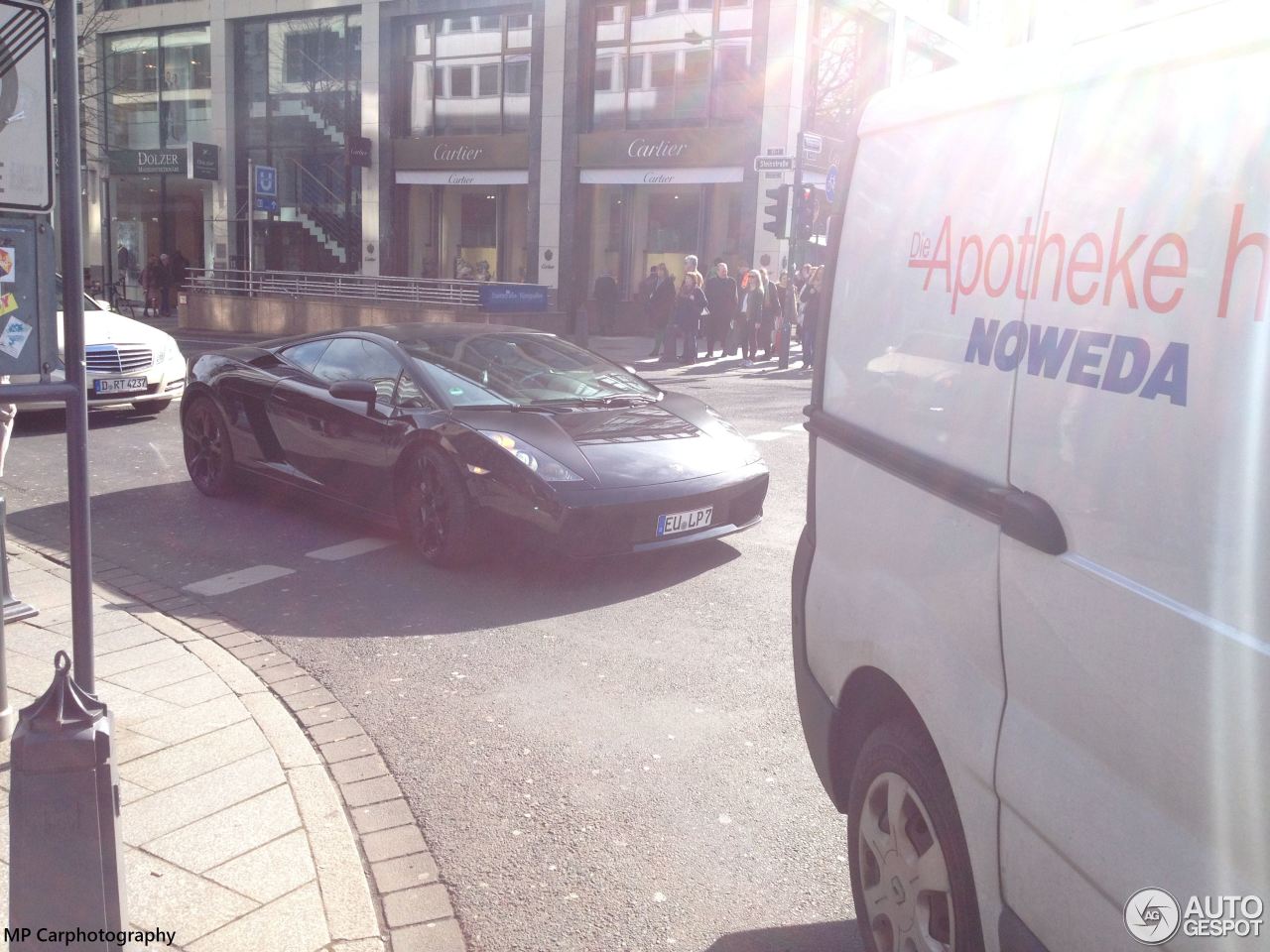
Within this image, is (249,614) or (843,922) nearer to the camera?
(843,922)

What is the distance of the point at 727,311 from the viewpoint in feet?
71.0

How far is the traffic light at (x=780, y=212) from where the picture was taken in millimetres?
20328

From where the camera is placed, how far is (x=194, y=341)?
76.6 feet

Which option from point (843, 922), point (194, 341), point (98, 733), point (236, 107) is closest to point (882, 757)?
point (843, 922)

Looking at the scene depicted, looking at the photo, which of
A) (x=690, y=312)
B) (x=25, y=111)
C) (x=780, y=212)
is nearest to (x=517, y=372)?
(x=25, y=111)

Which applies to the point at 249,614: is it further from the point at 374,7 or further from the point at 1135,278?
the point at 374,7

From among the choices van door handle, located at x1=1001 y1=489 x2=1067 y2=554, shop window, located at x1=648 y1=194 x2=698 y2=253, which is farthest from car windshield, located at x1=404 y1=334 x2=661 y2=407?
shop window, located at x1=648 y1=194 x2=698 y2=253

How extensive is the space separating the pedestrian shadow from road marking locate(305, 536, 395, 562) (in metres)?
4.39

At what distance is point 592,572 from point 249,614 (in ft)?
6.15

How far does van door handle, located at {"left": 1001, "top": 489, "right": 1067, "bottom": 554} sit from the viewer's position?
77.6 inches

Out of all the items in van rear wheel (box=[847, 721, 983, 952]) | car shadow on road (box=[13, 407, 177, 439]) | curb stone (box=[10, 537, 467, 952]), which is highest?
van rear wheel (box=[847, 721, 983, 952])

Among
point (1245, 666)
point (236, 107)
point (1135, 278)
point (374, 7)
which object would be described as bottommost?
point (1245, 666)

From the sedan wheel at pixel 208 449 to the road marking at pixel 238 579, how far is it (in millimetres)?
1960

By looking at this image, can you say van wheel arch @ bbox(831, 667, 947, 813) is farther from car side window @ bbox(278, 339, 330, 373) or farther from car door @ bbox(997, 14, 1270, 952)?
car side window @ bbox(278, 339, 330, 373)
